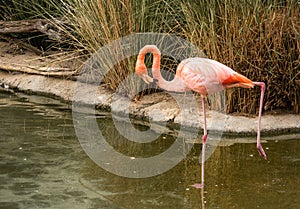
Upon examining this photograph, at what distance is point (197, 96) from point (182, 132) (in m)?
0.71

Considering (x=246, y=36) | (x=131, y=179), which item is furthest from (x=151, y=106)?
(x=131, y=179)

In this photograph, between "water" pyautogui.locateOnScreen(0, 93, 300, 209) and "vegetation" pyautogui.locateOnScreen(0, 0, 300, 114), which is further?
"vegetation" pyautogui.locateOnScreen(0, 0, 300, 114)

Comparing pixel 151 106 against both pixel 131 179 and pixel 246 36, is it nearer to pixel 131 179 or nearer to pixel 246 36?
pixel 246 36

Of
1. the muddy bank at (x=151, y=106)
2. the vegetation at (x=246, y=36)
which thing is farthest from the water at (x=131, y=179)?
the vegetation at (x=246, y=36)

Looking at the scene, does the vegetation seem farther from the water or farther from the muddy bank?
the water

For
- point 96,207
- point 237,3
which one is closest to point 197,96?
point 237,3

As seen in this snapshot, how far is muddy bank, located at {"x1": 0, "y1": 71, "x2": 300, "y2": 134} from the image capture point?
5773 mm

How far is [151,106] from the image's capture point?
6.35 m

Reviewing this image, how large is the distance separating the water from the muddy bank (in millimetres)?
241

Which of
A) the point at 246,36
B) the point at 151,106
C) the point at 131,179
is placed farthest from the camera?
the point at 151,106

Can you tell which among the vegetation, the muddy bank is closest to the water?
the muddy bank

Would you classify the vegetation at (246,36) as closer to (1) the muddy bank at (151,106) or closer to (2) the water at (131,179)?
(1) the muddy bank at (151,106)

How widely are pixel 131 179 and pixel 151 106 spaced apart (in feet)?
6.05

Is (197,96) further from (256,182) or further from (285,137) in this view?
(256,182)
